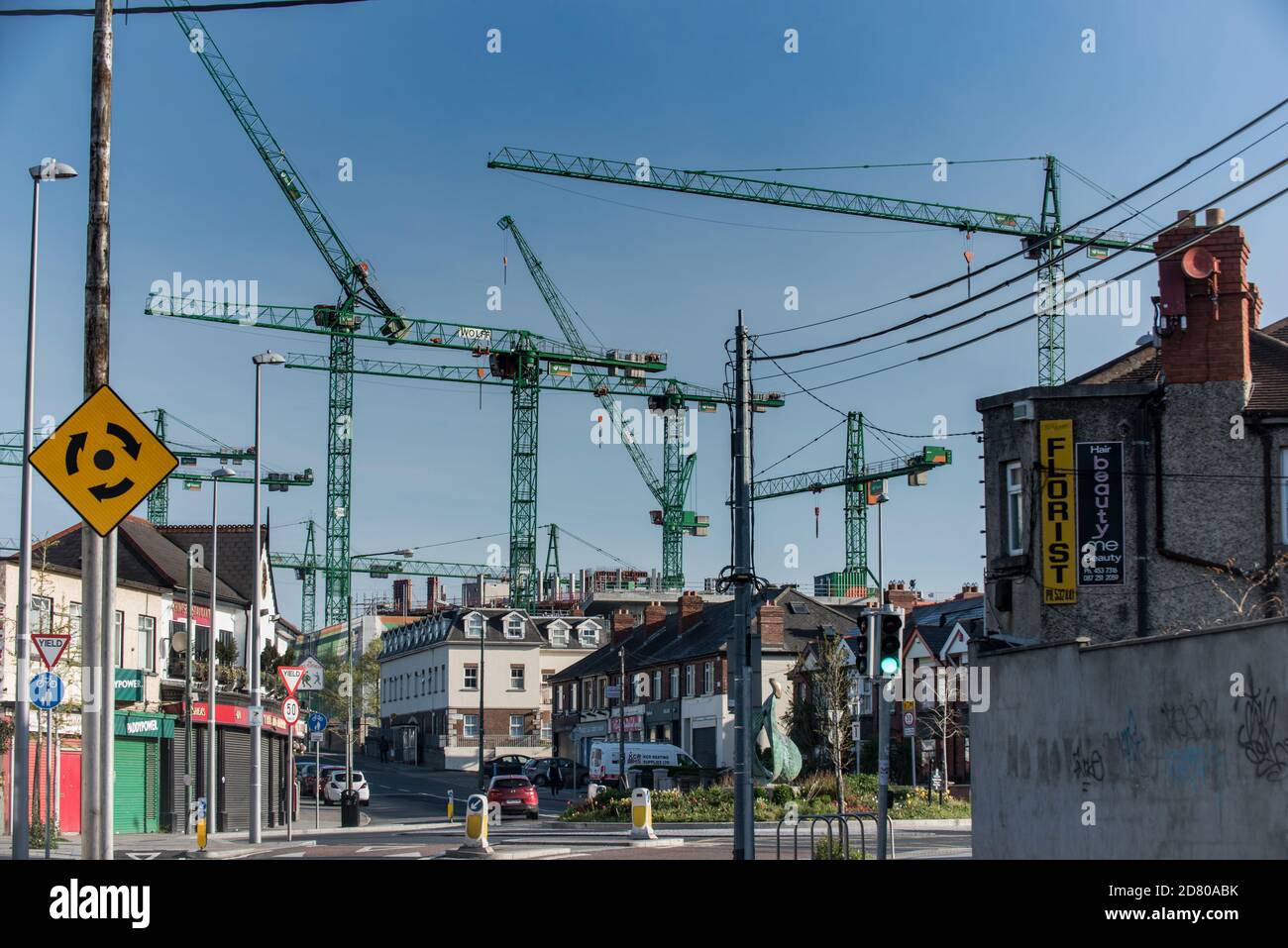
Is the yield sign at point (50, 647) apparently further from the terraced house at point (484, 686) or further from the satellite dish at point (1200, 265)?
the terraced house at point (484, 686)

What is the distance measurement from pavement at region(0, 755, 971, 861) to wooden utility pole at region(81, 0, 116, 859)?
9.94 m

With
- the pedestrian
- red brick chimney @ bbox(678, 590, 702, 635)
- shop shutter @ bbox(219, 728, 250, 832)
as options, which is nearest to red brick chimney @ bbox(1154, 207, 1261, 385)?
shop shutter @ bbox(219, 728, 250, 832)

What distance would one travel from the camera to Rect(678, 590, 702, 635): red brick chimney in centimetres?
7838

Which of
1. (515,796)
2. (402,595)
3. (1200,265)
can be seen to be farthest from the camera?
(402,595)

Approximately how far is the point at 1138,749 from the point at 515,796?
33.3m

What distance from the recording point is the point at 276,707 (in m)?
51.8

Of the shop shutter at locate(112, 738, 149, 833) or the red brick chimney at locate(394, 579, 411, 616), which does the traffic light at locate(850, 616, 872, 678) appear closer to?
the shop shutter at locate(112, 738, 149, 833)

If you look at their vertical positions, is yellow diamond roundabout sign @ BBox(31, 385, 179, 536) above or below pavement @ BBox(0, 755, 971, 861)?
above

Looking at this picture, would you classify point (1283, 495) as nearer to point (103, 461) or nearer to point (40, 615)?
point (103, 461)

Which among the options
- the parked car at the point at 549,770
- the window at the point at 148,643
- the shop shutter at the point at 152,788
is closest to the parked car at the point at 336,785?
the parked car at the point at 549,770

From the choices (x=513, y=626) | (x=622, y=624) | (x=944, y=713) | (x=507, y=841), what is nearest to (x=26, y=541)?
(x=507, y=841)

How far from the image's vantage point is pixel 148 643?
45.5 m

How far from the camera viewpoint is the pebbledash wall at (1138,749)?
15930 millimetres
